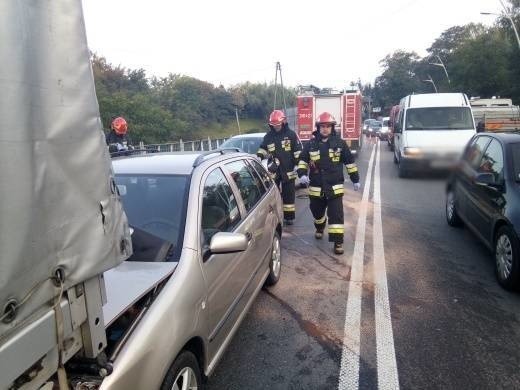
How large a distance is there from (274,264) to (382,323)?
134 centimetres

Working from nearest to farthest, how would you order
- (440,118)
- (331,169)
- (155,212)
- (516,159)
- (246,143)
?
(155,212)
(516,159)
(331,169)
(246,143)
(440,118)

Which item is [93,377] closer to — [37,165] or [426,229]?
[37,165]

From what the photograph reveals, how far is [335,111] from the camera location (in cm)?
1934

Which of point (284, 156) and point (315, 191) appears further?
point (284, 156)

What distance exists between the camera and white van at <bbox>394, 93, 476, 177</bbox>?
458 inches

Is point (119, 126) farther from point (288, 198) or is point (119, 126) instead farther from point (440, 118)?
point (440, 118)

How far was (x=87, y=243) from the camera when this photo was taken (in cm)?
169

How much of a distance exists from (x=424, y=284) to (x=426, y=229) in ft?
8.18

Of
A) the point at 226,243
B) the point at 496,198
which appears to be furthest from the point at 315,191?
the point at 226,243

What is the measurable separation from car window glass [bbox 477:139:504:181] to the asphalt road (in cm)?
109

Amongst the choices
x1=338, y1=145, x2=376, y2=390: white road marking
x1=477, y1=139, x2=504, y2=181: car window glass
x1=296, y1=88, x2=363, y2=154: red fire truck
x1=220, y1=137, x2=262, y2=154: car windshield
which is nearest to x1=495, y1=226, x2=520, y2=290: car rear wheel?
x1=477, y1=139, x2=504, y2=181: car window glass

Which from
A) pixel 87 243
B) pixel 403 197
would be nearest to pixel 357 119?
pixel 403 197

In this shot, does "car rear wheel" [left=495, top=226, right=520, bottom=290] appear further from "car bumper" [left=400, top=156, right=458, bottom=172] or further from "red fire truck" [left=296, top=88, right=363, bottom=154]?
"red fire truck" [left=296, top=88, right=363, bottom=154]

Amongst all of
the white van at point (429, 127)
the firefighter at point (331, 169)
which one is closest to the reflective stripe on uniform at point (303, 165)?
the firefighter at point (331, 169)
